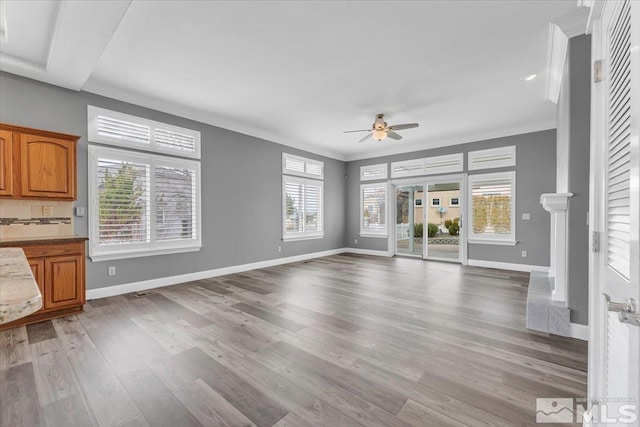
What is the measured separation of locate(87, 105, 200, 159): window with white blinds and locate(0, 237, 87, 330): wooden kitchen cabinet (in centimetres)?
153

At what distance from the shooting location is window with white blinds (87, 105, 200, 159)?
4.01 m

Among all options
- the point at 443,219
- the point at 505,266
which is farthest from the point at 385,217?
the point at 505,266

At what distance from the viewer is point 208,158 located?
17.2 ft

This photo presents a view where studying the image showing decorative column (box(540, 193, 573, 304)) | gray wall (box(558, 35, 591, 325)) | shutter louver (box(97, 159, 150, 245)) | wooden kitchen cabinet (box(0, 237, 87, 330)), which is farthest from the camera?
shutter louver (box(97, 159, 150, 245))

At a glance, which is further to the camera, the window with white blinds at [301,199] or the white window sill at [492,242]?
the window with white blinds at [301,199]

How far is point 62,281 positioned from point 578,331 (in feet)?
18.0

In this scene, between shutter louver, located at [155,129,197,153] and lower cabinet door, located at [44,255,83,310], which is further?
shutter louver, located at [155,129,197,153]

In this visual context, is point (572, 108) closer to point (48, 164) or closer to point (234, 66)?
point (234, 66)

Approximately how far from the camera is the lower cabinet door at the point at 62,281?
3.26 metres

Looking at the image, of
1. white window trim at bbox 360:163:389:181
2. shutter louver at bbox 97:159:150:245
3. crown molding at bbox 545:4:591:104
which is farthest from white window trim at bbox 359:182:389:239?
shutter louver at bbox 97:159:150:245

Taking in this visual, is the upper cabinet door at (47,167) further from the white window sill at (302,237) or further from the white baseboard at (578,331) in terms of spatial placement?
the white baseboard at (578,331)

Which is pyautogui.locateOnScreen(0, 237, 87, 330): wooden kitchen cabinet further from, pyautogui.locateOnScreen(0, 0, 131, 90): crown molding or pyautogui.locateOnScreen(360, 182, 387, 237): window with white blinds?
pyautogui.locateOnScreen(360, 182, 387, 237): window with white blinds

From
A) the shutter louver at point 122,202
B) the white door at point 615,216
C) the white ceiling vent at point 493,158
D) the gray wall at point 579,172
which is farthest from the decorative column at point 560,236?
the shutter louver at point 122,202

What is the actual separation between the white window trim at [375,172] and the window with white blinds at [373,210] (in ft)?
0.66
